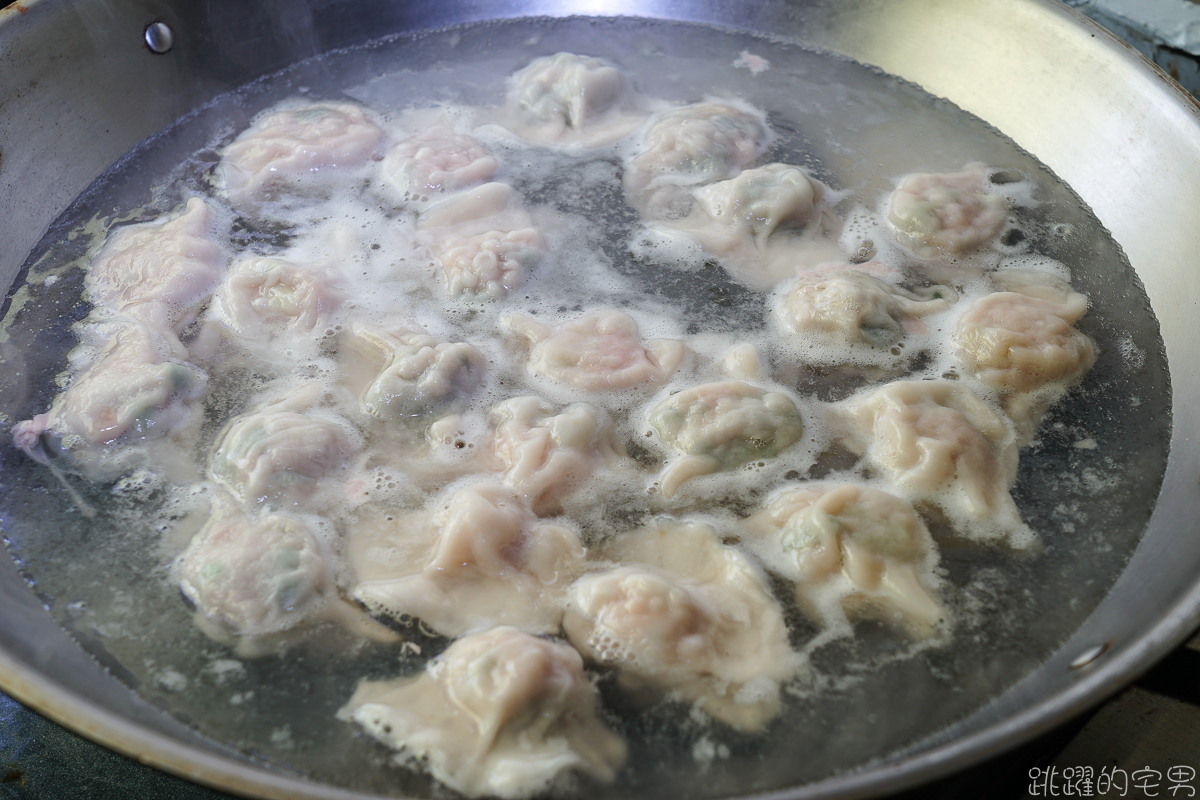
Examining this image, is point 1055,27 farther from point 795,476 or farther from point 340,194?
point 340,194

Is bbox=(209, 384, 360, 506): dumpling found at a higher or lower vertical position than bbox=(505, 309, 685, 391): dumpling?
lower

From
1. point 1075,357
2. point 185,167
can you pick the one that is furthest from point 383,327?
point 1075,357

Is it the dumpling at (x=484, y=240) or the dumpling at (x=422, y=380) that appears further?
the dumpling at (x=484, y=240)

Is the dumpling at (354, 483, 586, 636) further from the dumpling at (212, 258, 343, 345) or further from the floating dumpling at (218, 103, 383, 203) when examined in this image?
the floating dumpling at (218, 103, 383, 203)

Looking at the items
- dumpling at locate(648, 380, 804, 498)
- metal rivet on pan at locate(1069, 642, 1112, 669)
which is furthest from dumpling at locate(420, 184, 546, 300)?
metal rivet on pan at locate(1069, 642, 1112, 669)

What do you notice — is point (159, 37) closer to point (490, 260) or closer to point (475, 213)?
point (475, 213)

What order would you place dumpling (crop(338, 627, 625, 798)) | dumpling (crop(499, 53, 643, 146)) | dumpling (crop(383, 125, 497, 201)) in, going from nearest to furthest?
1. dumpling (crop(338, 627, 625, 798))
2. dumpling (crop(383, 125, 497, 201))
3. dumpling (crop(499, 53, 643, 146))

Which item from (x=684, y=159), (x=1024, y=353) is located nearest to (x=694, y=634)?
(x=1024, y=353)

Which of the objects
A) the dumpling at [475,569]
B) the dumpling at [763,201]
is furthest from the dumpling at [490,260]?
the dumpling at [475,569]

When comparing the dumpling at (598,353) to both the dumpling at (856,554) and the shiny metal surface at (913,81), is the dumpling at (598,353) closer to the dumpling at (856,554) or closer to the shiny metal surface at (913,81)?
the dumpling at (856,554)
